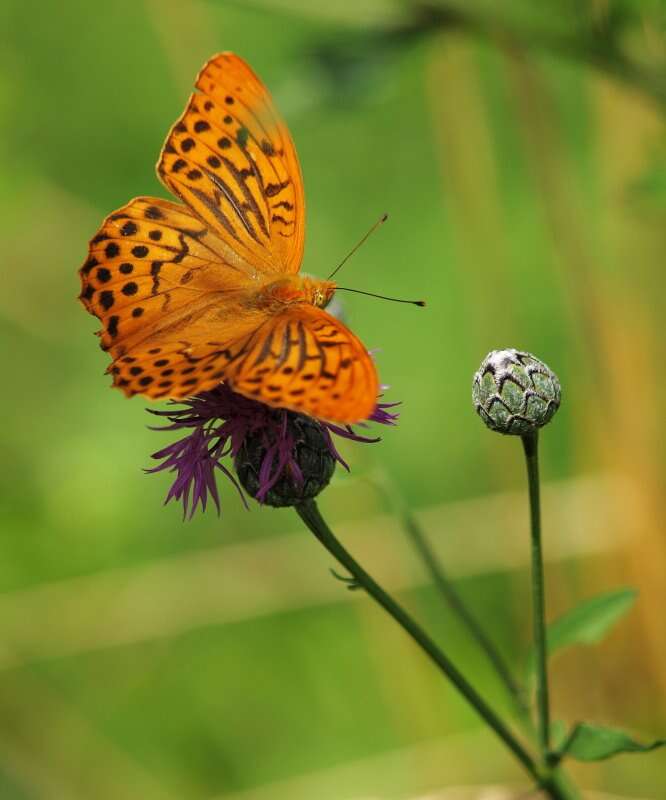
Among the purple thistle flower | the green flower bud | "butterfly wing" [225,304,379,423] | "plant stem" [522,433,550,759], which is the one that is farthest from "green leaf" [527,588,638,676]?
"butterfly wing" [225,304,379,423]

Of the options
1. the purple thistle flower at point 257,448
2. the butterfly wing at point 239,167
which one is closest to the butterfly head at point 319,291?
the butterfly wing at point 239,167

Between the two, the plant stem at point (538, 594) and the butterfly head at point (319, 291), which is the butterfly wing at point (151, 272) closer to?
the butterfly head at point (319, 291)

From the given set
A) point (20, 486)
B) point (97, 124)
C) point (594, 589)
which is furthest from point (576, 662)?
point (97, 124)

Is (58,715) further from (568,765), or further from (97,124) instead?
(97,124)

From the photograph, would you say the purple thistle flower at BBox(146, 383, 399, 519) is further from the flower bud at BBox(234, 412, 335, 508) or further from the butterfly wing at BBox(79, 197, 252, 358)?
the butterfly wing at BBox(79, 197, 252, 358)

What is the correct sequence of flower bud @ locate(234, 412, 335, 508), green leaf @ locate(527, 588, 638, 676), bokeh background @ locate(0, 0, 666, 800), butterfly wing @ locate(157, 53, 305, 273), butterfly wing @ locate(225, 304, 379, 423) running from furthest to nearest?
bokeh background @ locate(0, 0, 666, 800)
butterfly wing @ locate(157, 53, 305, 273)
green leaf @ locate(527, 588, 638, 676)
flower bud @ locate(234, 412, 335, 508)
butterfly wing @ locate(225, 304, 379, 423)
